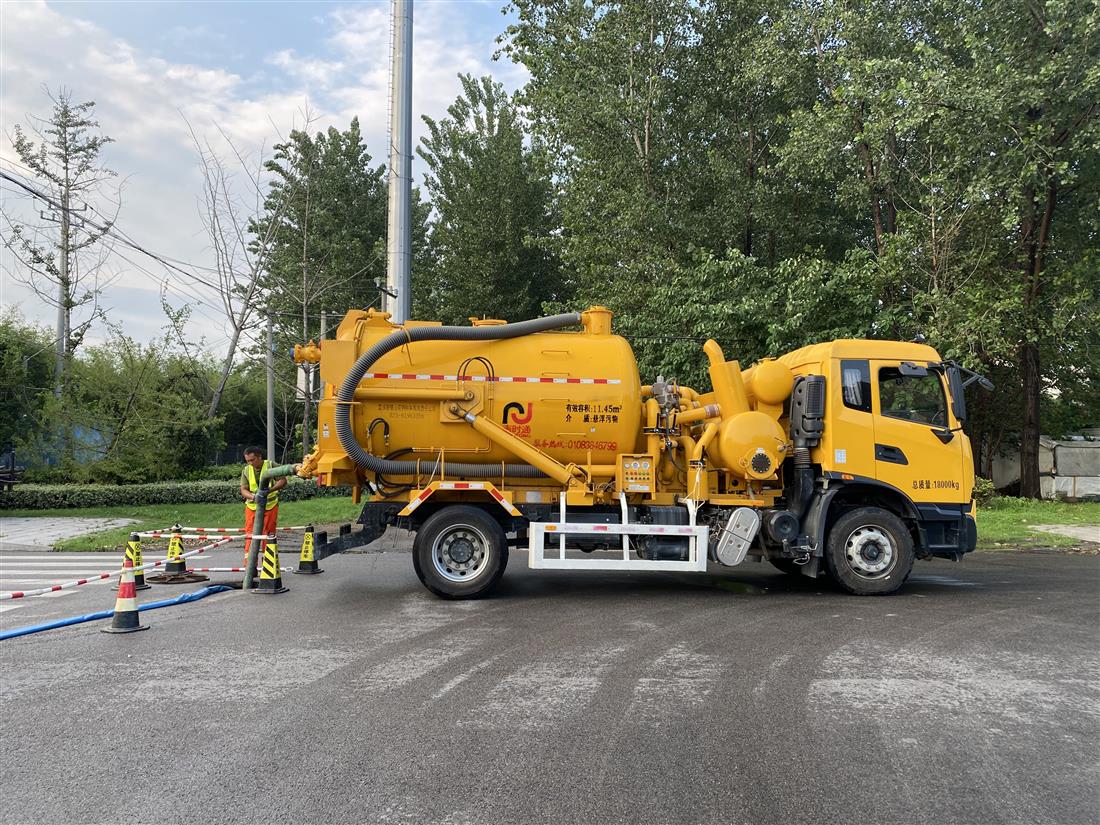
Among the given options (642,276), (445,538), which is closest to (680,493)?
(445,538)

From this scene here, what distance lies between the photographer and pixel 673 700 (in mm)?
5039

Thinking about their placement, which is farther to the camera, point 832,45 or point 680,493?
point 832,45

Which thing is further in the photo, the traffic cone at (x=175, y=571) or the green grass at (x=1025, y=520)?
the green grass at (x=1025, y=520)

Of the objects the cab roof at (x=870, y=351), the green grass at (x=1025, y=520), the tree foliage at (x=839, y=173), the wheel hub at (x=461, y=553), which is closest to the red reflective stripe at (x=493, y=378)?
the wheel hub at (x=461, y=553)

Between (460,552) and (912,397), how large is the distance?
582cm

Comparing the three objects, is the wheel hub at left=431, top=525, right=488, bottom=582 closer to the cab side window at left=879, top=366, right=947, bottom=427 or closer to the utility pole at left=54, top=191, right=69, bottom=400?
the cab side window at left=879, top=366, right=947, bottom=427

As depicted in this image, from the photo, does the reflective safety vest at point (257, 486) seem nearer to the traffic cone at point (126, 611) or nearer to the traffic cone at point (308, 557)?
the traffic cone at point (308, 557)

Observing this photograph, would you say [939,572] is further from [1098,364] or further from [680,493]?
[1098,364]

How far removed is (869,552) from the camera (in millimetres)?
8852

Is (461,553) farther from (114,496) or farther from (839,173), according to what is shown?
(839,173)

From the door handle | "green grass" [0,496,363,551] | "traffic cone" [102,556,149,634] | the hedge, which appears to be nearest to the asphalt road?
"traffic cone" [102,556,149,634]

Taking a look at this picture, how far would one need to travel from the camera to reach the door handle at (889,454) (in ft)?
29.0

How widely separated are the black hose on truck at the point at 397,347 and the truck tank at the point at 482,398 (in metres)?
0.12

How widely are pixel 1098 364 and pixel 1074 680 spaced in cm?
1934
